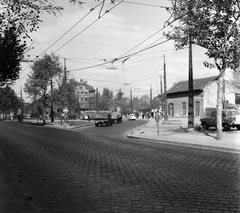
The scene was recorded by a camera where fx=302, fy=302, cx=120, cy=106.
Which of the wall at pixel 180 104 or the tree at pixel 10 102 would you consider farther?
the tree at pixel 10 102

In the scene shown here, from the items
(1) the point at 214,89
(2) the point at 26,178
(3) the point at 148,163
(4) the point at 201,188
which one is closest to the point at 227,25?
(3) the point at 148,163

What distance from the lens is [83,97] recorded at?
137125mm

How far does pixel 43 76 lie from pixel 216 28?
29.2 meters

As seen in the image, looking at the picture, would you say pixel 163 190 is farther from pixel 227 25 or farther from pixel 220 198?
pixel 227 25

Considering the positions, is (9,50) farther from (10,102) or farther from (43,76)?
(10,102)

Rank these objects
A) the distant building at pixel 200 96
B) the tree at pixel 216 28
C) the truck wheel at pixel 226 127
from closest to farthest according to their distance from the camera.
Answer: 1. the tree at pixel 216 28
2. the truck wheel at pixel 226 127
3. the distant building at pixel 200 96

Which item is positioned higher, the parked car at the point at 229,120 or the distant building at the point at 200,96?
the distant building at the point at 200,96

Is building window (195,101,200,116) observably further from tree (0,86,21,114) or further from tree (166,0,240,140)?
tree (0,86,21,114)

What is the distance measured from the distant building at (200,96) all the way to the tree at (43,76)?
24270 millimetres

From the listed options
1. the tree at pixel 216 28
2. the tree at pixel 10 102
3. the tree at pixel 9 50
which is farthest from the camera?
the tree at pixel 10 102

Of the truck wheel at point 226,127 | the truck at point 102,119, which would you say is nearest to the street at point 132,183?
the truck wheel at point 226,127

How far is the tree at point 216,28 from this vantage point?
52.7 ft

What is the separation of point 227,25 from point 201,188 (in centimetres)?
1219

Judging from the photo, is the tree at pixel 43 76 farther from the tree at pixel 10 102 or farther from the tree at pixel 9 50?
the tree at pixel 10 102
